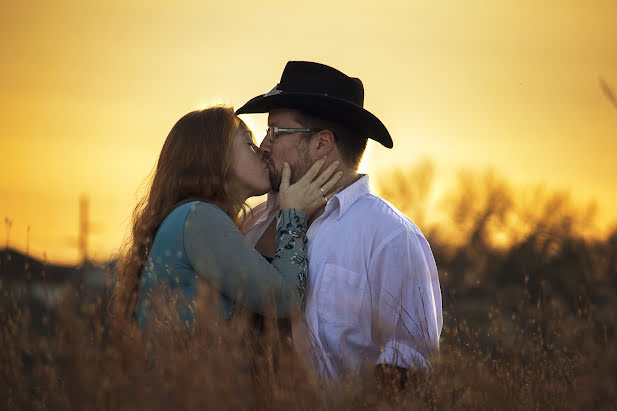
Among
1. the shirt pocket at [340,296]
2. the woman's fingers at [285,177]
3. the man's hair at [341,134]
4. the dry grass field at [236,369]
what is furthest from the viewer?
the man's hair at [341,134]

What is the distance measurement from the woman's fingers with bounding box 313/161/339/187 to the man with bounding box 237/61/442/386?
0.09m

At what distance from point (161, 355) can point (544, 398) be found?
1837mm

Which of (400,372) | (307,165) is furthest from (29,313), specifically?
(307,165)

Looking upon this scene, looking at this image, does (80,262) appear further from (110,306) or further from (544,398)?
(544,398)

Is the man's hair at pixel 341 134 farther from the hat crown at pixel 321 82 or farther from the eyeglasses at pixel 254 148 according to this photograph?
the eyeglasses at pixel 254 148

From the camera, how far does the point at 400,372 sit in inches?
161

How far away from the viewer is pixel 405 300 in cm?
445

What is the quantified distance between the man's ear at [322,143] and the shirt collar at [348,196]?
1.02ft

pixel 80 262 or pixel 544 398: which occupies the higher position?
pixel 80 262

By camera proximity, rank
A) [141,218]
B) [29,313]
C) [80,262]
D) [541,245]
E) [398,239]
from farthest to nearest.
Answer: [541,245]
[141,218]
[398,239]
[80,262]
[29,313]

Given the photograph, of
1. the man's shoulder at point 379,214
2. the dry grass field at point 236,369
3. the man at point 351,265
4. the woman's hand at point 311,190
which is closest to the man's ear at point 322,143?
the man at point 351,265

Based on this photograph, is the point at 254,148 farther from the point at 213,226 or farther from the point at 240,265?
the point at 240,265

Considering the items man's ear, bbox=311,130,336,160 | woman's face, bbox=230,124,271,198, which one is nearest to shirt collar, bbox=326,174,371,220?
man's ear, bbox=311,130,336,160

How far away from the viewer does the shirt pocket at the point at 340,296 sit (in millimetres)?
4398
